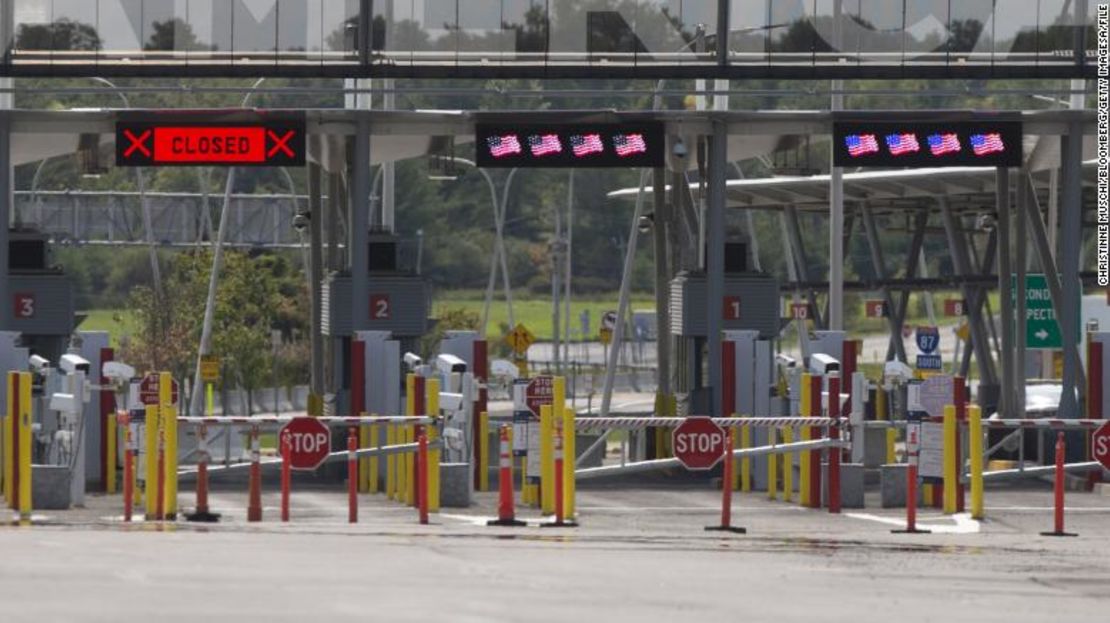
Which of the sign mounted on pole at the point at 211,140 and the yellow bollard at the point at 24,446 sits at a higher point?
the sign mounted on pole at the point at 211,140

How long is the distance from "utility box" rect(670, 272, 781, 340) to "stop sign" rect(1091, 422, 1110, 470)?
7547 millimetres

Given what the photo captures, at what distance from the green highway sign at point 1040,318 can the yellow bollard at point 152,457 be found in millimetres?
17367

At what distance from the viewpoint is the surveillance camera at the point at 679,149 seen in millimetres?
31125

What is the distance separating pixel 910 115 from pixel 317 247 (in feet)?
29.0

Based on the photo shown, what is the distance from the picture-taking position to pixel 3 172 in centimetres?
3025

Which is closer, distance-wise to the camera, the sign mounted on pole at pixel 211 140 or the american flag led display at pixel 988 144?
the sign mounted on pole at pixel 211 140

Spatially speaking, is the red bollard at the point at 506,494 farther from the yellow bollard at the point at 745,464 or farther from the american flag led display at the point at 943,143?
the american flag led display at the point at 943,143

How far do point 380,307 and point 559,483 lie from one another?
10585 mm

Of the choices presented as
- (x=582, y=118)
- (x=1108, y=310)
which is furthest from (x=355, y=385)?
(x=1108, y=310)

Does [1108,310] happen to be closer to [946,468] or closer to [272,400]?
[946,468]

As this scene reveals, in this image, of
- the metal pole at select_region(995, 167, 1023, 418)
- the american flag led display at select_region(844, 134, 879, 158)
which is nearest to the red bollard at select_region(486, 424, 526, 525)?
the american flag led display at select_region(844, 134, 879, 158)

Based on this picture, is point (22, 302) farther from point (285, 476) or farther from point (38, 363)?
point (285, 476)

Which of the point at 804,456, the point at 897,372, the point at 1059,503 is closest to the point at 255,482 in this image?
the point at 804,456

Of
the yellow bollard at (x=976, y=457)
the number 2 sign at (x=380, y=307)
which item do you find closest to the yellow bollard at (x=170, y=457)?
the yellow bollard at (x=976, y=457)
